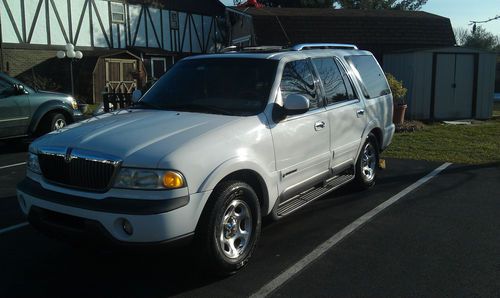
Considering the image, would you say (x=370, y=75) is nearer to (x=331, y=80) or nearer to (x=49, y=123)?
(x=331, y=80)

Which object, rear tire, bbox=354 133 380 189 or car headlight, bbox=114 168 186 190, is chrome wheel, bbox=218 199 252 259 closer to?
car headlight, bbox=114 168 186 190

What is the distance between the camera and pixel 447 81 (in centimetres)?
1623

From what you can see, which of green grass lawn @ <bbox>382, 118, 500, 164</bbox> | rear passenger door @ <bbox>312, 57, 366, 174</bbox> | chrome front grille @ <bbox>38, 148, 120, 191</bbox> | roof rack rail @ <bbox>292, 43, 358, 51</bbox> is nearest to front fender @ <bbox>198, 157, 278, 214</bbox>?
chrome front grille @ <bbox>38, 148, 120, 191</bbox>

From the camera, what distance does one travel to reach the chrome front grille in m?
3.66

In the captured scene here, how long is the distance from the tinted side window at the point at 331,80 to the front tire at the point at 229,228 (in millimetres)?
1954

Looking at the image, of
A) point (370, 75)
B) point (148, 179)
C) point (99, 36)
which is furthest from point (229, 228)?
point (99, 36)

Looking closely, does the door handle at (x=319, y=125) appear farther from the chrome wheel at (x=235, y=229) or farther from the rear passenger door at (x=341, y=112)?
Result: the chrome wheel at (x=235, y=229)

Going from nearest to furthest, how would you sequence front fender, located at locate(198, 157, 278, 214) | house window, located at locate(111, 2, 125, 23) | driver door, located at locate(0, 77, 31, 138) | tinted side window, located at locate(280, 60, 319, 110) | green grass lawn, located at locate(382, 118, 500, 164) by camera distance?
front fender, located at locate(198, 157, 278, 214) → tinted side window, located at locate(280, 60, 319, 110) → green grass lawn, located at locate(382, 118, 500, 164) → driver door, located at locate(0, 77, 31, 138) → house window, located at locate(111, 2, 125, 23)

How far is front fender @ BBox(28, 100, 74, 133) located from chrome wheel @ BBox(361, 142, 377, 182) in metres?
7.46

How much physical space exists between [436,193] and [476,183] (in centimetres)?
103

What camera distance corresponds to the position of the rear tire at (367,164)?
6.69m

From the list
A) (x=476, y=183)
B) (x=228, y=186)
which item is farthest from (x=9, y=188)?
(x=476, y=183)

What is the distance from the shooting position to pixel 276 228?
535cm

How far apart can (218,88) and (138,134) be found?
1286 millimetres
